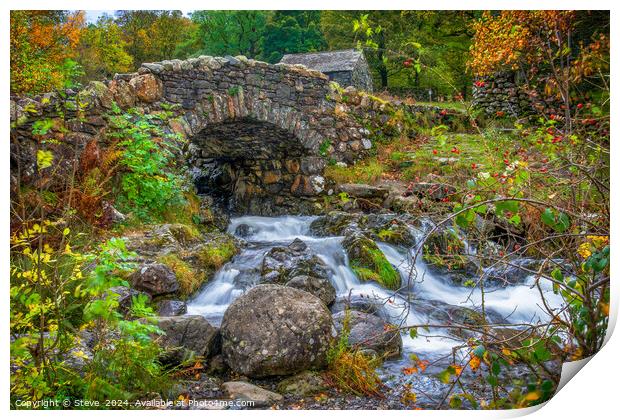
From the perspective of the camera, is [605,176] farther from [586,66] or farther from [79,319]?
[79,319]

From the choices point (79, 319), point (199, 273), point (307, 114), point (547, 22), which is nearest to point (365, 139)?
point (307, 114)

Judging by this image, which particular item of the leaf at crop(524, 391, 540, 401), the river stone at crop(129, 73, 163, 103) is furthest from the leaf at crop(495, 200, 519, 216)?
the river stone at crop(129, 73, 163, 103)

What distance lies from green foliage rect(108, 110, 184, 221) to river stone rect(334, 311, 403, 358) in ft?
7.50

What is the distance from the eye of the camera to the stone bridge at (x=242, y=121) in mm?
5363

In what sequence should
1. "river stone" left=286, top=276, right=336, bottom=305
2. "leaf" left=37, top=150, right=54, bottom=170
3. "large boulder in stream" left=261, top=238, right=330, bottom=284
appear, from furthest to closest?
"large boulder in stream" left=261, top=238, right=330, bottom=284, "river stone" left=286, top=276, right=336, bottom=305, "leaf" left=37, top=150, right=54, bottom=170

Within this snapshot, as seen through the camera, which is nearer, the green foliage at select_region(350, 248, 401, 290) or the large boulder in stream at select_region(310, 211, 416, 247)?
the green foliage at select_region(350, 248, 401, 290)

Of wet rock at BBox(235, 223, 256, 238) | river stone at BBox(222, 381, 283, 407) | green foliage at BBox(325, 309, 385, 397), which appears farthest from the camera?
wet rock at BBox(235, 223, 256, 238)

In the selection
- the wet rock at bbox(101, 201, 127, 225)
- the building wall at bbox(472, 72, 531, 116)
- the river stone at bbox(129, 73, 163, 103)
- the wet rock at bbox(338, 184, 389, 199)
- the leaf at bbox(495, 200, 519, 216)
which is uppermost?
the river stone at bbox(129, 73, 163, 103)

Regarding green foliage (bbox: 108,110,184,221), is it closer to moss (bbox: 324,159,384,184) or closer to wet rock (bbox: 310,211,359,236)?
wet rock (bbox: 310,211,359,236)

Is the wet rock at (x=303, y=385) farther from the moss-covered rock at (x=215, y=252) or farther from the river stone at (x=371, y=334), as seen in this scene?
the moss-covered rock at (x=215, y=252)

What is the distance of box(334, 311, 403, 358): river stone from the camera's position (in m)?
3.70

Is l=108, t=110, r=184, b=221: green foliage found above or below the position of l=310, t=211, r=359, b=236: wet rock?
above
